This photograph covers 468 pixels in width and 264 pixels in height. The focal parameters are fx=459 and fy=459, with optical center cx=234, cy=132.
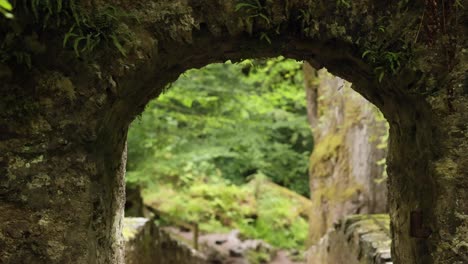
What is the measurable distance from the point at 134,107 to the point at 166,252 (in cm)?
457

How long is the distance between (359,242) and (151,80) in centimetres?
283

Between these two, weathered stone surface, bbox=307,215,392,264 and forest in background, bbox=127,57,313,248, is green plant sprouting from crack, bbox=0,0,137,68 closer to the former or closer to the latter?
forest in background, bbox=127,57,313,248

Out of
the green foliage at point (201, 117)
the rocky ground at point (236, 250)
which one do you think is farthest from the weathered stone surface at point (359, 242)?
the rocky ground at point (236, 250)

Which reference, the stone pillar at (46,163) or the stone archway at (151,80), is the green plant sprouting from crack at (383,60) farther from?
the stone pillar at (46,163)

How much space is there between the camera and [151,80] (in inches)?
104

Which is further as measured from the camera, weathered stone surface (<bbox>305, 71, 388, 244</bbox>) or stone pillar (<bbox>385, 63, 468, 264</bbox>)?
weathered stone surface (<bbox>305, 71, 388, 244</bbox>)

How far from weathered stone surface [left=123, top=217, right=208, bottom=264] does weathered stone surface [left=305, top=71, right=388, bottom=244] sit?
8.38ft

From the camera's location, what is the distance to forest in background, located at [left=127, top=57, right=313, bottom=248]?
773 cm

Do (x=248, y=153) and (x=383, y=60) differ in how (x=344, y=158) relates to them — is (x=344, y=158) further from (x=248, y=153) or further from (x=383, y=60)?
(x=248, y=153)

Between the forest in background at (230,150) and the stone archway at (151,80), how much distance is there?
2.81ft

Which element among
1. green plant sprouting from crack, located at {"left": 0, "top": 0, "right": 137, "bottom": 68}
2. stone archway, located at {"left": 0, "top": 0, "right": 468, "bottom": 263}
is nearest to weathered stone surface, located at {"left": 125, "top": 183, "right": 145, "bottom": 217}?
stone archway, located at {"left": 0, "top": 0, "right": 468, "bottom": 263}

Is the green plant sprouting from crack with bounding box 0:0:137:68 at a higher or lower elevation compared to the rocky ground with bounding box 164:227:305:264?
higher

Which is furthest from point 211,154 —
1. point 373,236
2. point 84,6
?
point 84,6

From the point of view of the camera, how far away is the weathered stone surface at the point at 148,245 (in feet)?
16.7
